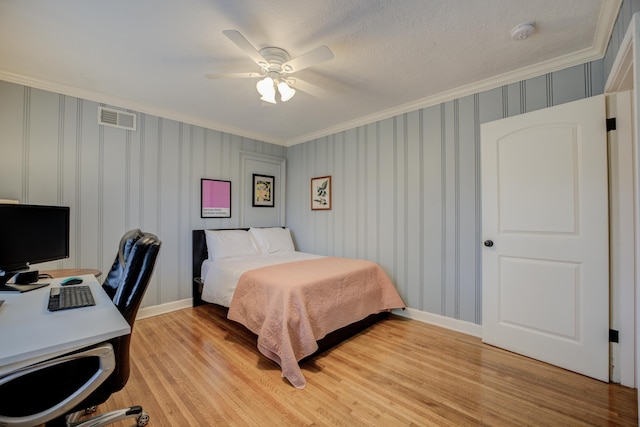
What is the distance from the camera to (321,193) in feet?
13.1

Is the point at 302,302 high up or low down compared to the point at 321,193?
down

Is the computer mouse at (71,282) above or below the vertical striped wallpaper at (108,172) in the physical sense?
below

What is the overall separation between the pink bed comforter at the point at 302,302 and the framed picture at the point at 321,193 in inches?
46.0

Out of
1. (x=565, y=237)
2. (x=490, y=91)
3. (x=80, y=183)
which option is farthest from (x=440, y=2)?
(x=80, y=183)

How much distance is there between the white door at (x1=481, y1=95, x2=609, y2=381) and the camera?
1910 millimetres

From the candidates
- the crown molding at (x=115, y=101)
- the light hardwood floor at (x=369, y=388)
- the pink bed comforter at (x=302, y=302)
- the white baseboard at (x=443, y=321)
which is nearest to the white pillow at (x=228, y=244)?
the pink bed comforter at (x=302, y=302)

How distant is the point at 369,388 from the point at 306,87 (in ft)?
8.36

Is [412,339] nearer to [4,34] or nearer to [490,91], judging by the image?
[490,91]

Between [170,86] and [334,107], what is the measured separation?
5.60ft

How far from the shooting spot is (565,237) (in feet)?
6.68

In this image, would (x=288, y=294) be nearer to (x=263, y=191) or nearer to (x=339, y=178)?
(x=339, y=178)

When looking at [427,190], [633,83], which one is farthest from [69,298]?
[633,83]

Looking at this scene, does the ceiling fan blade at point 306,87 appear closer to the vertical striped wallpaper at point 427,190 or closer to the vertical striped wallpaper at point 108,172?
the vertical striped wallpaper at point 427,190

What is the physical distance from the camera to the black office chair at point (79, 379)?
92 cm
